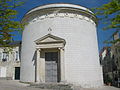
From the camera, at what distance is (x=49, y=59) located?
1645cm

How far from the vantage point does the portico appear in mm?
15453

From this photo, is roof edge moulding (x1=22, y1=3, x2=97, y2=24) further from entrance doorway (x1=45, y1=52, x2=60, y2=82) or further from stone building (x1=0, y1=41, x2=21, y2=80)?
stone building (x1=0, y1=41, x2=21, y2=80)

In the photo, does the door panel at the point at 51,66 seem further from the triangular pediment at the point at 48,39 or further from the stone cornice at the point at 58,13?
the stone cornice at the point at 58,13

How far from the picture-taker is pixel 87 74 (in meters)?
16.1

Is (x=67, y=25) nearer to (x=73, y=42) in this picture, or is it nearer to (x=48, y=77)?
(x=73, y=42)

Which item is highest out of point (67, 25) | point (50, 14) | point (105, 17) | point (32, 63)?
point (50, 14)

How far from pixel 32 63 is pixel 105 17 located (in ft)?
38.8

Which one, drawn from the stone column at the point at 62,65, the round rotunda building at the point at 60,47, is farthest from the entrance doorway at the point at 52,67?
the stone column at the point at 62,65

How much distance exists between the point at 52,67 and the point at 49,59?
3.26ft

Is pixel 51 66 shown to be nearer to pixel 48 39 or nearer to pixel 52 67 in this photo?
pixel 52 67

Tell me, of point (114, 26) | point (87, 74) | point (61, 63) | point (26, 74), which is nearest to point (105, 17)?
point (114, 26)

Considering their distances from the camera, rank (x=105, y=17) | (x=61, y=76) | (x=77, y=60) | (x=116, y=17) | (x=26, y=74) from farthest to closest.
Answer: (x=26, y=74) → (x=77, y=60) → (x=61, y=76) → (x=105, y=17) → (x=116, y=17)

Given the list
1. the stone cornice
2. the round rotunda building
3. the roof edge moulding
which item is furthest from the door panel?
the roof edge moulding

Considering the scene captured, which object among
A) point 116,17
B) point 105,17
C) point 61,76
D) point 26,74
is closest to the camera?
point 116,17
